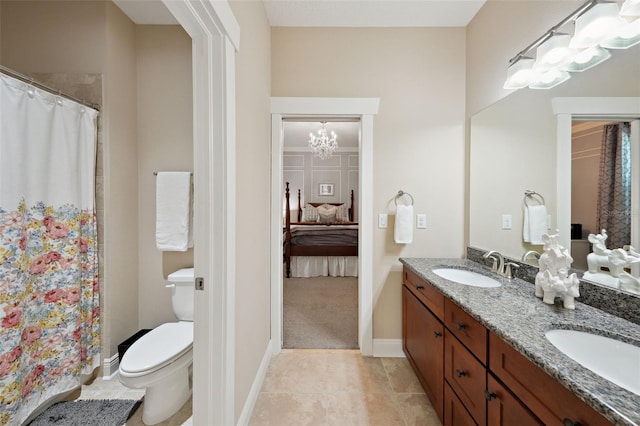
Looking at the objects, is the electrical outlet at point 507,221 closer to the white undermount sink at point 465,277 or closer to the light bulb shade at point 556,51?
the white undermount sink at point 465,277

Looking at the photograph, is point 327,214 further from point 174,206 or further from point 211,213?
point 211,213

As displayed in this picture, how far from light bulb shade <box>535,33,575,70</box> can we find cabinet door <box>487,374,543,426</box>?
5.02 ft

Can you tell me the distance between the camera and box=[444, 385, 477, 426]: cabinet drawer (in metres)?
1.12

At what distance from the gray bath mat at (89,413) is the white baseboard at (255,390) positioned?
74 cm

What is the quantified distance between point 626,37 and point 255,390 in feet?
8.38

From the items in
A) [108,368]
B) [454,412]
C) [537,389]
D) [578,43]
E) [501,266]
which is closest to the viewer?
[537,389]

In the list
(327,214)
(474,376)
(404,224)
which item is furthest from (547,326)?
(327,214)

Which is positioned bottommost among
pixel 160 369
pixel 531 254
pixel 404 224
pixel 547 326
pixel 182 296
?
pixel 160 369

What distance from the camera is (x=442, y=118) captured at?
2.11 m

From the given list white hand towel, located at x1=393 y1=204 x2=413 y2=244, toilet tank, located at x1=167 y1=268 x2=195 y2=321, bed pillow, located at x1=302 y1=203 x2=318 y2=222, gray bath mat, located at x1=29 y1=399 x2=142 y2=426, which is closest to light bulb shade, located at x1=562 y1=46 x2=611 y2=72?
white hand towel, located at x1=393 y1=204 x2=413 y2=244

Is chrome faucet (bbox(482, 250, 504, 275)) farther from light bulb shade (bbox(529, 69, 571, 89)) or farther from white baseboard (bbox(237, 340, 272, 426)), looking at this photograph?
white baseboard (bbox(237, 340, 272, 426))

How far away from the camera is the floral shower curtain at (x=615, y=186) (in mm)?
981

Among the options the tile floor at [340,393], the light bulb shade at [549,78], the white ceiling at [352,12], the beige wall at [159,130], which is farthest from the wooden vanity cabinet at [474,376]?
the white ceiling at [352,12]

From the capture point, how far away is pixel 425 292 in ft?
5.28
